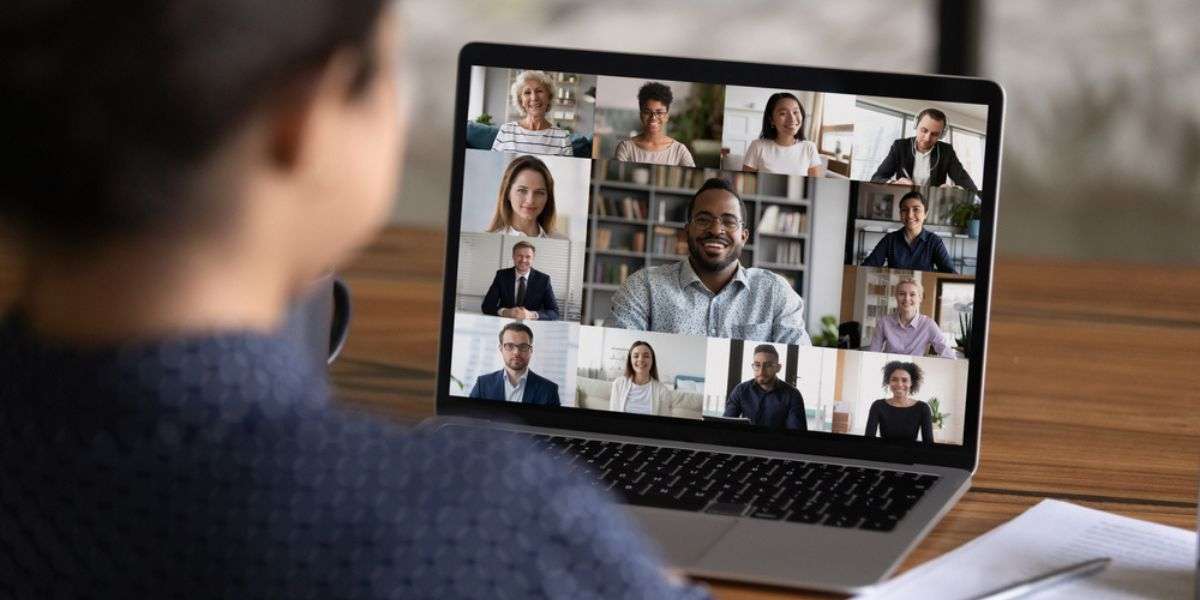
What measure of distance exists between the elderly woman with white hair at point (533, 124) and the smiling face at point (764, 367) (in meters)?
0.20

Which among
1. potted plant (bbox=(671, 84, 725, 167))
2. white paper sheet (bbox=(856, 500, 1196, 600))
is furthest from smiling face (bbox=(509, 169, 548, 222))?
white paper sheet (bbox=(856, 500, 1196, 600))

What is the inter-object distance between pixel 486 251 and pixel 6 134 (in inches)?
23.7

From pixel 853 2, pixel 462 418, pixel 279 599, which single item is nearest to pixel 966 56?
pixel 853 2

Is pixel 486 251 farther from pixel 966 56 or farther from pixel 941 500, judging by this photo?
pixel 966 56

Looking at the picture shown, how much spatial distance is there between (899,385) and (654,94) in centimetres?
27

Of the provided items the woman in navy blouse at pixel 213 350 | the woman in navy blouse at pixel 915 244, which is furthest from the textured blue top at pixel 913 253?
the woman in navy blouse at pixel 213 350

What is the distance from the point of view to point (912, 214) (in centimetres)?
92

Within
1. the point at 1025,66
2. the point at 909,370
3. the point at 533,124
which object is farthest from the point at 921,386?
the point at 1025,66

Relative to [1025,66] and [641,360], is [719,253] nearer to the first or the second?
[641,360]

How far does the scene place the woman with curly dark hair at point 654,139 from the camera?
3.15 feet

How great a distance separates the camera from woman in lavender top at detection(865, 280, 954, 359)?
0.92 meters

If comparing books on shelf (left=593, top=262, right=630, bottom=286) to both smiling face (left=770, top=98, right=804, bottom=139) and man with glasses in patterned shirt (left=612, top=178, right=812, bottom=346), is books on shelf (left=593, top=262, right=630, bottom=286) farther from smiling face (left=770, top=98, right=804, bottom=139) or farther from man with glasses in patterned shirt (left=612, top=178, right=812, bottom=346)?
smiling face (left=770, top=98, right=804, bottom=139)

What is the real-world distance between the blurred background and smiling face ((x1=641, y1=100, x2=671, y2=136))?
5.12 ft

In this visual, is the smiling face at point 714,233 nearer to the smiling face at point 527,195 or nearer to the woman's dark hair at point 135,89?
the smiling face at point 527,195
